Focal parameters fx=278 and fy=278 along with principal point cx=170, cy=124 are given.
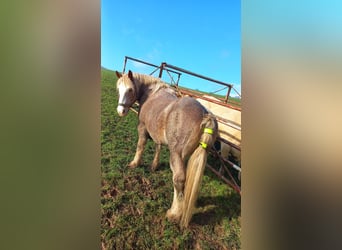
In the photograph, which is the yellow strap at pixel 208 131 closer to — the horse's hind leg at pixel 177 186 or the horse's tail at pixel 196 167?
the horse's tail at pixel 196 167

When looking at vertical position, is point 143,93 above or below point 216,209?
above

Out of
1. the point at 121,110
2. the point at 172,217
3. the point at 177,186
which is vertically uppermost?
the point at 121,110

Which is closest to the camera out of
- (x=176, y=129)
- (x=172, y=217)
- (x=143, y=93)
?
(x=172, y=217)

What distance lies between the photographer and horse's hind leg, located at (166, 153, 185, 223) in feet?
4.38

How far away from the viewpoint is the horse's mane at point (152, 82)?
5.09ft

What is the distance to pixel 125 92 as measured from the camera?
149 cm

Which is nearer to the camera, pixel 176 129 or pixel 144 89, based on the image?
pixel 176 129

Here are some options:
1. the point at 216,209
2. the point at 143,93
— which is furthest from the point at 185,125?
the point at 216,209

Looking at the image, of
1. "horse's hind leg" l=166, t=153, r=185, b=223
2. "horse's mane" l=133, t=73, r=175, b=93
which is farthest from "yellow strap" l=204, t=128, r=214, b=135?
"horse's mane" l=133, t=73, r=175, b=93

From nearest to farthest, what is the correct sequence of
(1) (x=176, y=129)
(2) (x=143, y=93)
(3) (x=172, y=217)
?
(3) (x=172, y=217), (1) (x=176, y=129), (2) (x=143, y=93)

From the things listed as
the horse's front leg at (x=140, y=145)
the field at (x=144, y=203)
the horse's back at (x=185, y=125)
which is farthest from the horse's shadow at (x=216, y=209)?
the horse's front leg at (x=140, y=145)

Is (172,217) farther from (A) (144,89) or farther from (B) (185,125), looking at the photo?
(A) (144,89)

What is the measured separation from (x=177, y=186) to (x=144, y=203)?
18 centimetres
